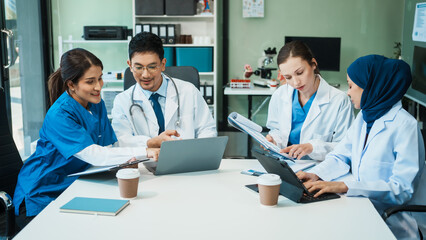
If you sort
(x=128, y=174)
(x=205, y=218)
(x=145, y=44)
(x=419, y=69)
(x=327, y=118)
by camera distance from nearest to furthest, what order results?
1. (x=205, y=218)
2. (x=128, y=174)
3. (x=145, y=44)
4. (x=327, y=118)
5. (x=419, y=69)

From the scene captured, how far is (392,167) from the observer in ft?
5.37

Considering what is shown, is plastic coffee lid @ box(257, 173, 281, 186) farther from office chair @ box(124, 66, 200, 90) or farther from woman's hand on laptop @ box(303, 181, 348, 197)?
office chair @ box(124, 66, 200, 90)

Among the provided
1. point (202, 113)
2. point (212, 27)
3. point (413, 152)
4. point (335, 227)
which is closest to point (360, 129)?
point (413, 152)

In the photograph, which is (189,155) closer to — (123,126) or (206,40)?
(123,126)

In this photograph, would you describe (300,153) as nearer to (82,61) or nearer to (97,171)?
(97,171)

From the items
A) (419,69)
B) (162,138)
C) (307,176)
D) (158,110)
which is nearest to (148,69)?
(158,110)

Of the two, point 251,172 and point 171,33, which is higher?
point 171,33

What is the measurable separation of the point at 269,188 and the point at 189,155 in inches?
17.3

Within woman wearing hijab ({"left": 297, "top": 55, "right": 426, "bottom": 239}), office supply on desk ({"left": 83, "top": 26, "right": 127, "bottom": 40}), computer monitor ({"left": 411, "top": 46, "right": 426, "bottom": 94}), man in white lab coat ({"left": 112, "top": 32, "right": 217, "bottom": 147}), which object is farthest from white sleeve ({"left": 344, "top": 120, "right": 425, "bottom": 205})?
office supply on desk ({"left": 83, "top": 26, "right": 127, "bottom": 40})

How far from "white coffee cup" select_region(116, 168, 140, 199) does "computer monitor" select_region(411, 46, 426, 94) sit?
2868 mm

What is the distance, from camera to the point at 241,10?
463 cm

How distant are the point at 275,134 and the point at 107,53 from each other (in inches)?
106

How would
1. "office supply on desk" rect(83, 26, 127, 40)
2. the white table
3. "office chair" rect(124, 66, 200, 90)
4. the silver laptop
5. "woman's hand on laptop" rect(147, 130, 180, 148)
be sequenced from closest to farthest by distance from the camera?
the white table < the silver laptop < "woman's hand on laptop" rect(147, 130, 180, 148) < "office chair" rect(124, 66, 200, 90) < "office supply on desk" rect(83, 26, 127, 40)

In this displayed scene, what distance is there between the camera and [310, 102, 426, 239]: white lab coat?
1553 mm
